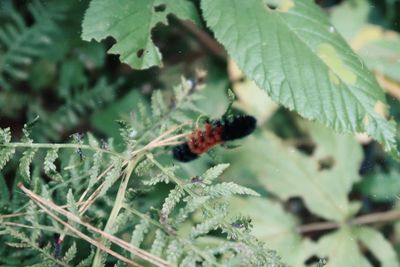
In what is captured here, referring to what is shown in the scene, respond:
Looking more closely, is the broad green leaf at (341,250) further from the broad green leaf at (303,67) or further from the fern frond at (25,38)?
the fern frond at (25,38)

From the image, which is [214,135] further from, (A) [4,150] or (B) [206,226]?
(A) [4,150]

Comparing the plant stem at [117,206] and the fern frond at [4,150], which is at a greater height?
the fern frond at [4,150]

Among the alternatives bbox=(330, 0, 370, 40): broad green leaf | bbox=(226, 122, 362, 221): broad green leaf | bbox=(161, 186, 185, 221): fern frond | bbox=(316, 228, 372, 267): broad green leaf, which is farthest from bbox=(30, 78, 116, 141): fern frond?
bbox=(161, 186, 185, 221): fern frond

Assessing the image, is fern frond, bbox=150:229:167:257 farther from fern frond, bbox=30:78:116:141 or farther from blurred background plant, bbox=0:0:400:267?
fern frond, bbox=30:78:116:141

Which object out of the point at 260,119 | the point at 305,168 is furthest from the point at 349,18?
the point at 305,168

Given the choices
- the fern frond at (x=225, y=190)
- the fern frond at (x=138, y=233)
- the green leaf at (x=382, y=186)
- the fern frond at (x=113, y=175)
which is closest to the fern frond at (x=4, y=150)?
the fern frond at (x=113, y=175)

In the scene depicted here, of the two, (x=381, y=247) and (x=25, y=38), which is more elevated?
(x=25, y=38)

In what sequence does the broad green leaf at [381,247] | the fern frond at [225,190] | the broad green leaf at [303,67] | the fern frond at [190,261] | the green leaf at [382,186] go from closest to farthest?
the fern frond at [190,261]
the fern frond at [225,190]
the broad green leaf at [303,67]
the broad green leaf at [381,247]
the green leaf at [382,186]
